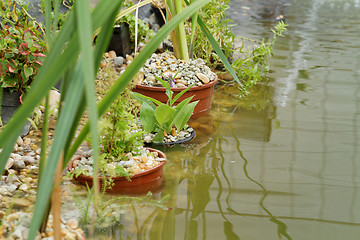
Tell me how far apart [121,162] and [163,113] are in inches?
20.4

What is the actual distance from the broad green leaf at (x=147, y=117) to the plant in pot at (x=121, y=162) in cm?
35

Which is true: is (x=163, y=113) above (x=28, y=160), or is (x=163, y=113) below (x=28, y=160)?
above

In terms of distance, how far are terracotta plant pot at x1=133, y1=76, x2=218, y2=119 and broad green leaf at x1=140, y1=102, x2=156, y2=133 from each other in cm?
29

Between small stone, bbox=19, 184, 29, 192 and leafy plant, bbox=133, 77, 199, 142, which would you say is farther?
leafy plant, bbox=133, 77, 199, 142

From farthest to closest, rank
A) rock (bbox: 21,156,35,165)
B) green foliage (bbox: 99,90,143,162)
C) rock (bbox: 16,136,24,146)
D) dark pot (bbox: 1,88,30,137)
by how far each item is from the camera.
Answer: dark pot (bbox: 1,88,30,137) < rock (bbox: 16,136,24,146) < rock (bbox: 21,156,35,165) < green foliage (bbox: 99,90,143,162)

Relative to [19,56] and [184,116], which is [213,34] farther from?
[19,56]

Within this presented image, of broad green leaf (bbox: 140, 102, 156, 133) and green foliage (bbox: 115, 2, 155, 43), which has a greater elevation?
green foliage (bbox: 115, 2, 155, 43)

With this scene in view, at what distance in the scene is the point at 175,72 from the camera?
2971 millimetres

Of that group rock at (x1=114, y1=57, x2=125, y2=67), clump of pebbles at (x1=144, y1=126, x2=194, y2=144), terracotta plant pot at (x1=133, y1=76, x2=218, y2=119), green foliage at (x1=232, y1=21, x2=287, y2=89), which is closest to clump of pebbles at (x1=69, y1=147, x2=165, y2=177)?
clump of pebbles at (x1=144, y1=126, x2=194, y2=144)

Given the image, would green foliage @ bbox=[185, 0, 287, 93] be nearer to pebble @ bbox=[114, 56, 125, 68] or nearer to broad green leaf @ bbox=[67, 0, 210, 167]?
pebble @ bbox=[114, 56, 125, 68]

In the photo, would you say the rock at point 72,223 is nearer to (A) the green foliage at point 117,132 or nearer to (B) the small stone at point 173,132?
(A) the green foliage at point 117,132

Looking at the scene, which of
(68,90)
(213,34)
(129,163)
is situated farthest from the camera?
(213,34)

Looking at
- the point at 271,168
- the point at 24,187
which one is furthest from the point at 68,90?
the point at 271,168

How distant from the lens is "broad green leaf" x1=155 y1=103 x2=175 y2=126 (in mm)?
2411
